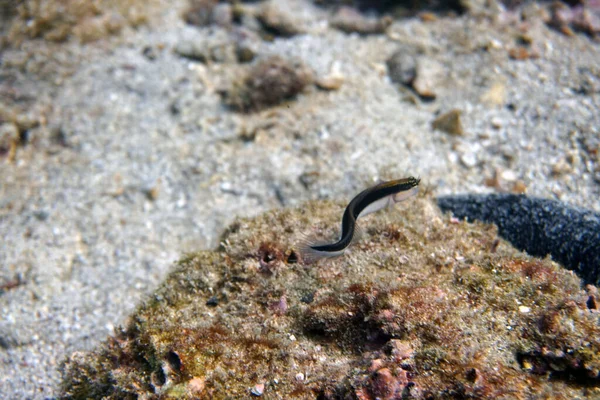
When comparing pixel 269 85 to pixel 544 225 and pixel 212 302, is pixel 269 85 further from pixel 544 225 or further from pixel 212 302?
pixel 544 225

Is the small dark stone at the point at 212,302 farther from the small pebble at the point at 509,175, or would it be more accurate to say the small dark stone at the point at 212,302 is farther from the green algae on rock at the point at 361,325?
the small pebble at the point at 509,175

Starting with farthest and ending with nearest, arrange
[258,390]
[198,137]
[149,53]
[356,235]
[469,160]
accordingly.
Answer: [149,53]
[198,137]
[469,160]
[356,235]
[258,390]

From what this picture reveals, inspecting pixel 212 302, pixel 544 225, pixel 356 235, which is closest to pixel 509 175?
pixel 544 225

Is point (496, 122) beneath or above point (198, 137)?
above

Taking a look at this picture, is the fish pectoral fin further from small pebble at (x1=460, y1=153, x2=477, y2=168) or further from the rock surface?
small pebble at (x1=460, y1=153, x2=477, y2=168)

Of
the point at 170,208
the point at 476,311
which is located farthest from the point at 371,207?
the point at 170,208

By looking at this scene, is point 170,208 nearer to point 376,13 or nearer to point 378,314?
point 378,314

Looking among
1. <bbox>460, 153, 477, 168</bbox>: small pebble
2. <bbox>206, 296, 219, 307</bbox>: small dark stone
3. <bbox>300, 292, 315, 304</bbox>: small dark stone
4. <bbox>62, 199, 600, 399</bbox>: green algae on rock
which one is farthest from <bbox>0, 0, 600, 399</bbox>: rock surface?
<bbox>300, 292, 315, 304</bbox>: small dark stone
